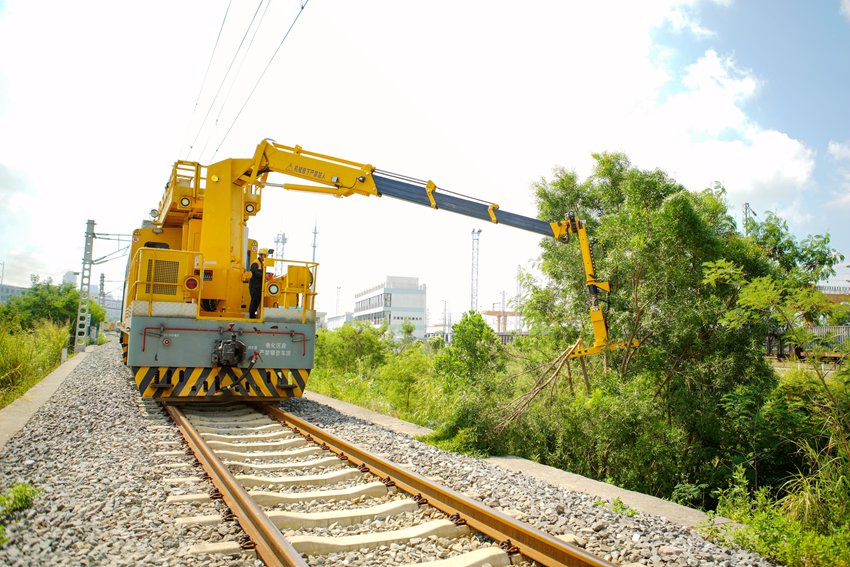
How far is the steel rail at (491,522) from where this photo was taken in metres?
3.90

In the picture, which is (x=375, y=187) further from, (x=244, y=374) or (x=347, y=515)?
(x=347, y=515)

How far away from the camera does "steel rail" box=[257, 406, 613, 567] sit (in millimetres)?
3896

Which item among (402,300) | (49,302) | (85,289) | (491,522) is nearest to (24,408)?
(491,522)

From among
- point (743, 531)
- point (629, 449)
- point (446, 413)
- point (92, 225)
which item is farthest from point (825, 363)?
point (92, 225)

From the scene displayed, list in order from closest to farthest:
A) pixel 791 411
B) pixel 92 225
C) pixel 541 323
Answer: pixel 791 411, pixel 541 323, pixel 92 225

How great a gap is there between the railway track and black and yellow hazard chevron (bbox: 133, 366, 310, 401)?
2.60 metres

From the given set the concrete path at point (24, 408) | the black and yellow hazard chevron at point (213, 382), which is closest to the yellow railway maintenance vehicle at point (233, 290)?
the black and yellow hazard chevron at point (213, 382)

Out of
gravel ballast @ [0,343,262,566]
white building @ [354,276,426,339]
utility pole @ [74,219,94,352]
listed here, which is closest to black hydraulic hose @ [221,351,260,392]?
gravel ballast @ [0,343,262,566]

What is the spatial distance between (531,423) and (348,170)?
6010mm

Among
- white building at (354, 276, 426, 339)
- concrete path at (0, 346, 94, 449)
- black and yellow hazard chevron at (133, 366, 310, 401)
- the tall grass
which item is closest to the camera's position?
concrete path at (0, 346, 94, 449)

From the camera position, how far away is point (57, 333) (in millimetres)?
23156

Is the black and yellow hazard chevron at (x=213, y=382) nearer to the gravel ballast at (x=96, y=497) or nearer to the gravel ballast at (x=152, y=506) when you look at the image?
the gravel ballast at (x=96, y=497)

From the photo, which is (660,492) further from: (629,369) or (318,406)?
(318,406)

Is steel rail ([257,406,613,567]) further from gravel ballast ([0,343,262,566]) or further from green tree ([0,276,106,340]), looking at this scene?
green tree ([0,276,106,340])
